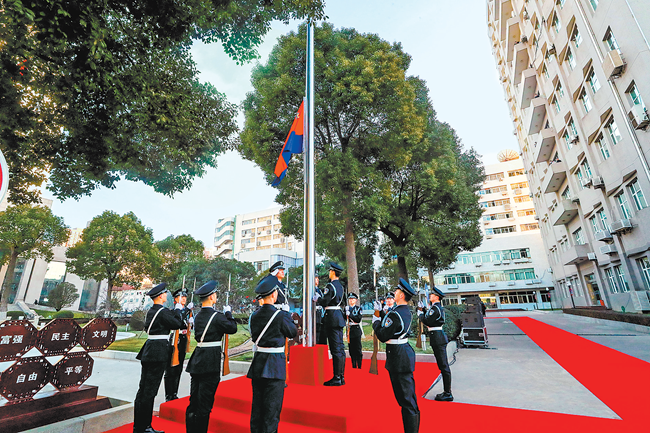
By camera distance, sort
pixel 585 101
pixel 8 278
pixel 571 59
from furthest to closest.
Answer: pixel 8 278
pixel 571 59
pixel 585 101

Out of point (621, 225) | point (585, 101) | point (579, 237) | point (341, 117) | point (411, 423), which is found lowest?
point (411, 423)

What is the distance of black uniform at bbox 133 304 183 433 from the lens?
13.4 feet

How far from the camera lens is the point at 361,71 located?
12.1m

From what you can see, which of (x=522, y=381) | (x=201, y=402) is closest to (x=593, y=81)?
(x=522, y=381)

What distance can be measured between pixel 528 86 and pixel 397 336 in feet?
96.6

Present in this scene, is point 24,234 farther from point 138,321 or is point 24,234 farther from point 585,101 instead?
point 585,101

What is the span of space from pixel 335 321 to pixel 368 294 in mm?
34156

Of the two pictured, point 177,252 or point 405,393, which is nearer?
point 405,393

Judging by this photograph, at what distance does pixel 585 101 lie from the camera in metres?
18.0

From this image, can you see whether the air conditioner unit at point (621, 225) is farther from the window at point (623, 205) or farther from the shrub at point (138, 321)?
the shrub at point (138, 321)

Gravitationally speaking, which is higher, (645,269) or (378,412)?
(645,269)

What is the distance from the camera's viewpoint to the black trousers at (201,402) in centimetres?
367

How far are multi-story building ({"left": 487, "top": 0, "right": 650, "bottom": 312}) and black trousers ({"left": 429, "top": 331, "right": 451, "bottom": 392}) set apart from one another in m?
14.3

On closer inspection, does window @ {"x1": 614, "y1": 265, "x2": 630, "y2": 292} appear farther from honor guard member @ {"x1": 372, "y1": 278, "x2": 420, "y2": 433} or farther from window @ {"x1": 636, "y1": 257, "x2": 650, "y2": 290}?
honor guard member @ {"x1": 372, "y1": 278, "x2": 420, "y2": 433}
